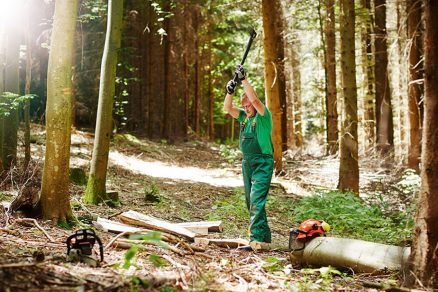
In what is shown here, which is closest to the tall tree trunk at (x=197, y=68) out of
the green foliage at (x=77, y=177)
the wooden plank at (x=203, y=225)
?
the green foliage at (x=77, y=177)

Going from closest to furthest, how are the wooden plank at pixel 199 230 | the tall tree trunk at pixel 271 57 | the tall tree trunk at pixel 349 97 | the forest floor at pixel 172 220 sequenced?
the forest floor at pixel 172 220, the wooden plank at pixel 199 230, the tall tree trunk at pixel 349 97, the tall tree trunk at pixel 271 57

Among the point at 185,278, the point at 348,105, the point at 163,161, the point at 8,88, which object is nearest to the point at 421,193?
the point at 185,278

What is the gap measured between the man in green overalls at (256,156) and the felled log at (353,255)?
0.95 metres

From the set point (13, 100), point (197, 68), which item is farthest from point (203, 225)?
point (197, 68)

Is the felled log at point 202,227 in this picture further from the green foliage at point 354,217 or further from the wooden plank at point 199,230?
the green foliage at point 354,217

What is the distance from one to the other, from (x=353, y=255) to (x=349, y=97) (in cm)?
762

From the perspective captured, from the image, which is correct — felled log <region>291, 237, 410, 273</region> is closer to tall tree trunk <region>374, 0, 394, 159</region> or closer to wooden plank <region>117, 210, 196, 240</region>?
wooden plank <region>117, 210, 196, 240</region>

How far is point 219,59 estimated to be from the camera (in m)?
32.6

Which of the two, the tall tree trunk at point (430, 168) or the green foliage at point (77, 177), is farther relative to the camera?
the green foliage at point (77, 177)

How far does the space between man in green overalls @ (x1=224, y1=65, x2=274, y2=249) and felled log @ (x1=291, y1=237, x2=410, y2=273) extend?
952 millimetres

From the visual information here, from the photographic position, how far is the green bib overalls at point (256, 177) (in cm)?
650

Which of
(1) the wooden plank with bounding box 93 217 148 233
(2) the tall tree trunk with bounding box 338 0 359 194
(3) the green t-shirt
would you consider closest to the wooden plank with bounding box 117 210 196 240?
(1) the wooden plank with bounding box 93 217 148 233

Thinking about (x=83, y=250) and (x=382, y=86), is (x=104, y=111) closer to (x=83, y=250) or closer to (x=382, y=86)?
(x=83, y=250)

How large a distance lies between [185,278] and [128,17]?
19896mm
